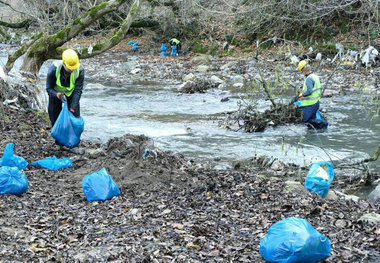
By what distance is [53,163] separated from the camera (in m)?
6.12

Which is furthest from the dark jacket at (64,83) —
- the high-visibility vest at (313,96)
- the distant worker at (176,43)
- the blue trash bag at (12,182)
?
the distant worker at (176,43)

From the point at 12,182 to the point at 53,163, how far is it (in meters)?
1.17

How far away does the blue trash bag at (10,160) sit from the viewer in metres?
5.55

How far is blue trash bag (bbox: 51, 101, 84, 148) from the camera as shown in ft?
21.5

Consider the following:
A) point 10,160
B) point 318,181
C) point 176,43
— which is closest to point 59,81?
point 10,160

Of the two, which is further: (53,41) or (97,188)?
(53,41)

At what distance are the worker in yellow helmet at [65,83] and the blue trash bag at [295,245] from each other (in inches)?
161

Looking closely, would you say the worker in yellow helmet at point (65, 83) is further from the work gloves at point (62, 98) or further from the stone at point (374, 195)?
the stone at point (374, 195)

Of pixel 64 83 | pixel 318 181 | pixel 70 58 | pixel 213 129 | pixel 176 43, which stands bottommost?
pixel 213 129

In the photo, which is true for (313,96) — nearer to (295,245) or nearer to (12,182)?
(12,182)

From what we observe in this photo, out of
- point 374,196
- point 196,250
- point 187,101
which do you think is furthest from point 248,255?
point 187,101

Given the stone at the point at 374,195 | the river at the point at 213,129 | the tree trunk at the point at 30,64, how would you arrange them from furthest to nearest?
the tree trunk at the point at 30,64, the river at the point at 213,129, the stone at the point at 374,195

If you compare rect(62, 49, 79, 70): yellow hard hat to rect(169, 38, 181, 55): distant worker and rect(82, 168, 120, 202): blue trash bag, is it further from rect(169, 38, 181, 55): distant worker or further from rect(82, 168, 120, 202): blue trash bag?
rect(169, 38, 181, 55): distant worker

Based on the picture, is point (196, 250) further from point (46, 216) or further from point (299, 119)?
point (299, 119)
